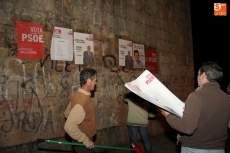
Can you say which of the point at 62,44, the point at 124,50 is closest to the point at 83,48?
the point at 62,44

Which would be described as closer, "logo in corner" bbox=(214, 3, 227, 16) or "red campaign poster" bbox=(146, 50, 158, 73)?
"red campaign poster" bbox=(146, 50, 158, 73)

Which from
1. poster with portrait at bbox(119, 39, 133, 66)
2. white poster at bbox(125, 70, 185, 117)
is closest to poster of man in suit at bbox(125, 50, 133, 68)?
poster with portrait at bbox(119, 39, 133, 66)

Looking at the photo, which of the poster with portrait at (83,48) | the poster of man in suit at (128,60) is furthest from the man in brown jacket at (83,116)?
the poster of man in suit at (128,60)

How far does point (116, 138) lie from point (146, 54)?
2.66 m

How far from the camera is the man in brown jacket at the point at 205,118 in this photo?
2293 millimetres

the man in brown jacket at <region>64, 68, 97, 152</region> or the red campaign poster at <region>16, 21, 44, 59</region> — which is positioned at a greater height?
the red campaign poster at <region>16, 21, 44, 59</region>

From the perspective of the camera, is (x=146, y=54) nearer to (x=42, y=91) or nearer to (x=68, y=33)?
(x=68, y=33)

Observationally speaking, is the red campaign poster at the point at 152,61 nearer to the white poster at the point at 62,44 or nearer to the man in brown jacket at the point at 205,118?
the white poster at the point at 62,44

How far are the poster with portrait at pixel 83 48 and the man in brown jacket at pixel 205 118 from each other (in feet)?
10.5

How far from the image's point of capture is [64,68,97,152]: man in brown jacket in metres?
3.03

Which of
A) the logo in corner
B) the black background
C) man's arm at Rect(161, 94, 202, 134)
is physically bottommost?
man's arm at Rect(161, 94, 202, 134)

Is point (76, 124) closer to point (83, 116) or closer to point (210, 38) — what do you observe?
point (83, 116)

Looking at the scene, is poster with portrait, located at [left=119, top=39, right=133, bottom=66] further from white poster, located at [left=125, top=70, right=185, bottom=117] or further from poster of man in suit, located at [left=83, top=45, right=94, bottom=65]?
white poster, located at [left=125, top=70, right=185, bottom=117]

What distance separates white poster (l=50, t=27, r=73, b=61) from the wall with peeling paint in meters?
0.10
